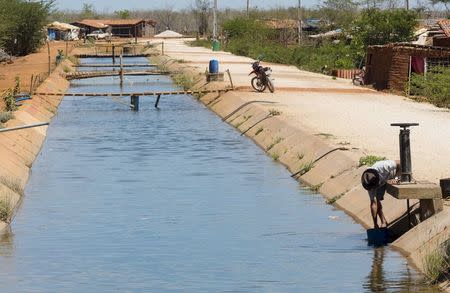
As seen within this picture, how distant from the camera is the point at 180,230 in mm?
18594

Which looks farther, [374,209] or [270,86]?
[270,86]

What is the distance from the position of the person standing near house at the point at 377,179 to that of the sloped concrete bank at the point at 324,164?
1.83 ft

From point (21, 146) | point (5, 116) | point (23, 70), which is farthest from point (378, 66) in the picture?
point (23, 70)

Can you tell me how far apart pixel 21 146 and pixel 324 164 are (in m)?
8.63

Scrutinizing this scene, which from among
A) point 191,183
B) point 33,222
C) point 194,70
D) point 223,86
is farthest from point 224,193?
point 194,70

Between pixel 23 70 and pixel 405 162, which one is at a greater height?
pixel 405 162

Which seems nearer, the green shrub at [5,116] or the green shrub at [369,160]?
the green shrub at [369,160]

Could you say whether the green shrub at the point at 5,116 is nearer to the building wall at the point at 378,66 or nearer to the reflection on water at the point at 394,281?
the building wall at the point at 378,66

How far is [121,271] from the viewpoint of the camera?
15.4 metres

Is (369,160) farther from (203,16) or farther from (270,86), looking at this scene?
(203,16)

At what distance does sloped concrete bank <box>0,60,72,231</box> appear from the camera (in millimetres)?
22461

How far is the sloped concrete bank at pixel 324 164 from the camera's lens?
1559 cm

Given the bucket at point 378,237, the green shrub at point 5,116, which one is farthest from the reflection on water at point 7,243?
the green shrub at point 5,116

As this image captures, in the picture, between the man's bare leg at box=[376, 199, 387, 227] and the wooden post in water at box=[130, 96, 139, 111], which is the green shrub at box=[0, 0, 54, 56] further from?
the man's bare leg at box=[376, 199, 387, 227]
